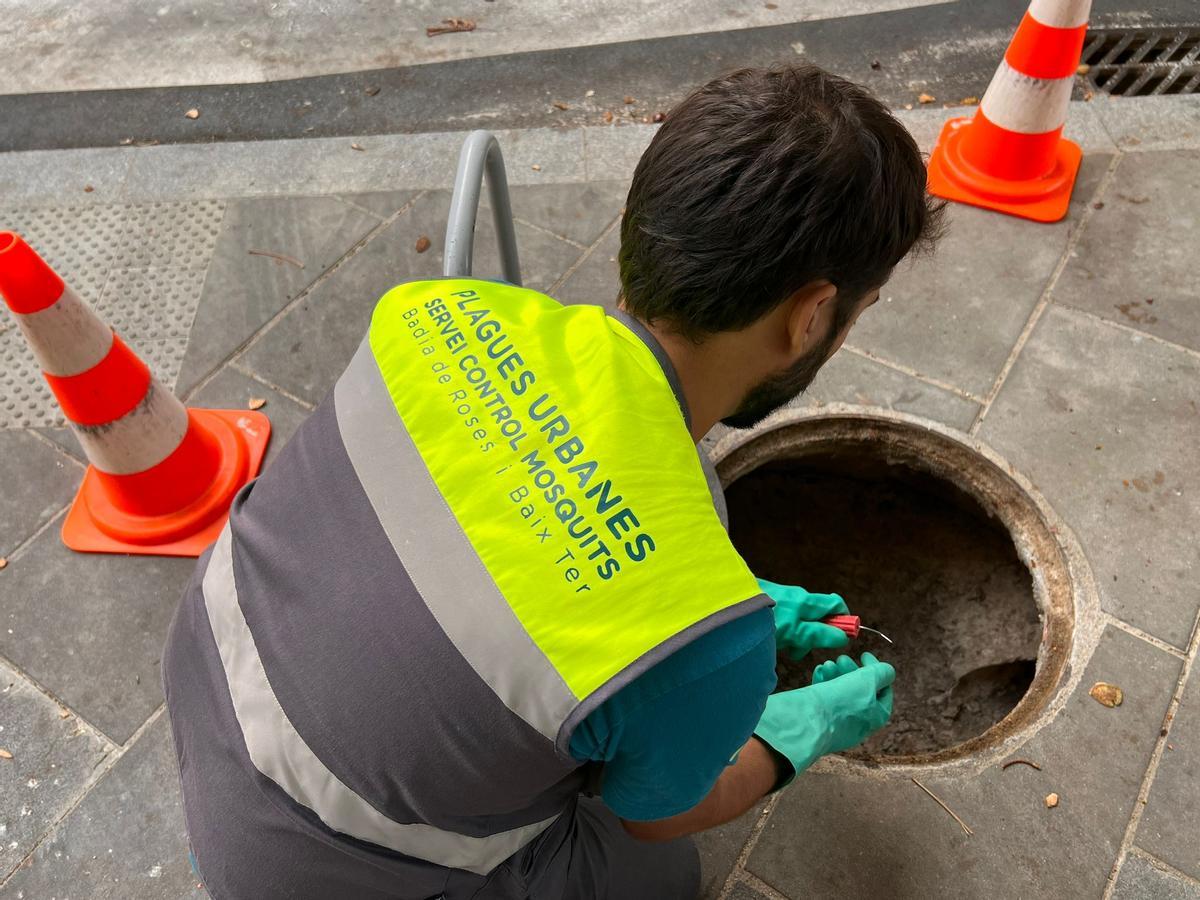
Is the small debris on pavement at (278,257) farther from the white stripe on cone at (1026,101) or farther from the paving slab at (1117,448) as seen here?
the white stripe on cone at (1026,101)

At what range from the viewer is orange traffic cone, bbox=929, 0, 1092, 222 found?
3068 mm

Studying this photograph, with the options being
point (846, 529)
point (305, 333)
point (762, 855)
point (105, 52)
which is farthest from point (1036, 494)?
point (105, 52)

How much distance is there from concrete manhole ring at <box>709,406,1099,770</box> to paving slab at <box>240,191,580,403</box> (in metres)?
1.11

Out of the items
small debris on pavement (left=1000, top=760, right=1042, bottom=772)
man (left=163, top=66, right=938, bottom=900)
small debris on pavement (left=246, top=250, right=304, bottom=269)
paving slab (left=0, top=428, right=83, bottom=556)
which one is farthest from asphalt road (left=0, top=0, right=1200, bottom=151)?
small debris on pavement (left=1000, top=760, right=1042, bottom=772)

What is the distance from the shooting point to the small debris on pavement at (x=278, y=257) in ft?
11.1

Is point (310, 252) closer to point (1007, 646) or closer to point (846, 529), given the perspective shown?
point (846, 529)

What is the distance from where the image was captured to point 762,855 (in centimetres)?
206

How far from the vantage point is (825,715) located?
1974 mm

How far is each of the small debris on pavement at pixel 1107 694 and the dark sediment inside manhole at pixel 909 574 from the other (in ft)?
1.91

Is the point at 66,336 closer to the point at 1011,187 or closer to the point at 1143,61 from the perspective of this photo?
the point at 1011,187

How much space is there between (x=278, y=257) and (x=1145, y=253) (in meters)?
3.29

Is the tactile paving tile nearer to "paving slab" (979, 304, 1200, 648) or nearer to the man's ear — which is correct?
the man's ear

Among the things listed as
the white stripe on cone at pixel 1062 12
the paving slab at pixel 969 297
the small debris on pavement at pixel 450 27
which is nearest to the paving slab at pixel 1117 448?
the paving slab at pixel 969 297

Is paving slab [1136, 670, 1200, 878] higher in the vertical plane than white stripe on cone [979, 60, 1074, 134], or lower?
lower
